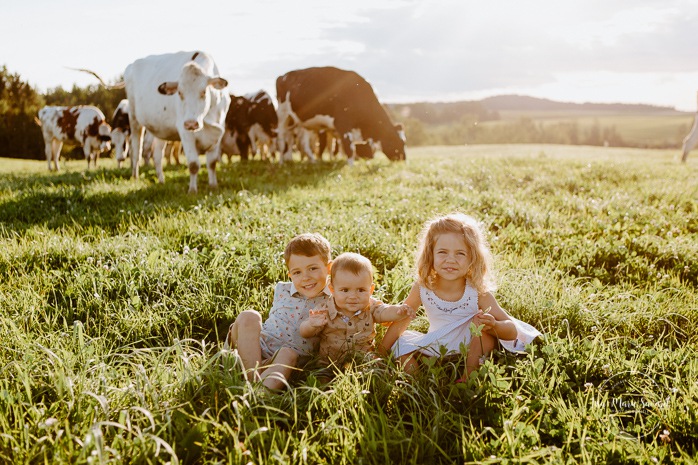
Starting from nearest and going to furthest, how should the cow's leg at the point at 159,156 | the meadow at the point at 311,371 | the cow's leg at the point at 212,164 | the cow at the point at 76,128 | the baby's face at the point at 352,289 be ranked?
1. the meadow at the point at 311,371
2. the baby's face at the point at 352,289
3. the cow's leg at the point at 212,164
4. the cow's leg at the point at 159,156
5. the cow at the point at 76,128

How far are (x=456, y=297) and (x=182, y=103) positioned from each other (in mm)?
7468

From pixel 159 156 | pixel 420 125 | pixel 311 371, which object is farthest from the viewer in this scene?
pixel 420 125

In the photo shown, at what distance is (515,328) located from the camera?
3.33 m

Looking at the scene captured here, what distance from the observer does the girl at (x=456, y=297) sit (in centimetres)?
339

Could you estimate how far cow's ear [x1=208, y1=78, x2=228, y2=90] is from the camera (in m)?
9.41

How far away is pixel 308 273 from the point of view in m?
3.56

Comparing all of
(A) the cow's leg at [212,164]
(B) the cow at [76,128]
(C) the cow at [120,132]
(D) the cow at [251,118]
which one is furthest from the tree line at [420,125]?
(A) the cow's leg at [212,164]

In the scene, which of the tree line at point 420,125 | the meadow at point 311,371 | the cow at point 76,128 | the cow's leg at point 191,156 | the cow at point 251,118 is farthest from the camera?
the tree line at point 420,125

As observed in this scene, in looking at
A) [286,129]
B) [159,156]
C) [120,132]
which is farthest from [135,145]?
[120,132]

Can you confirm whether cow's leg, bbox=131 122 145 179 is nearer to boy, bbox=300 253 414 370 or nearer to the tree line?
boy, bbox=300 253 414 370

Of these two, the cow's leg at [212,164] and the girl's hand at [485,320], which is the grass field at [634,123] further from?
the girl's hand at [485,320]

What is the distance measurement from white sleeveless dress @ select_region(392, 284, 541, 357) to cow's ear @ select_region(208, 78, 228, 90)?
7.16 m

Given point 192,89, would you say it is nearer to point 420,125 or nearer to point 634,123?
point 420,125

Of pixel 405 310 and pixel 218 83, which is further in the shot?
pixel 218 83
